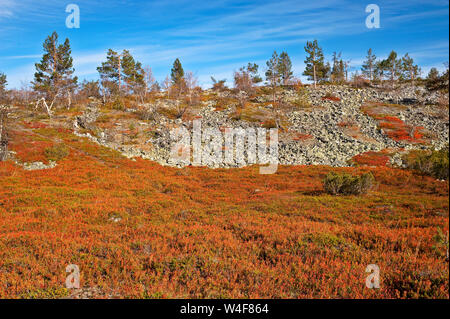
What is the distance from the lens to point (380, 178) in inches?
543

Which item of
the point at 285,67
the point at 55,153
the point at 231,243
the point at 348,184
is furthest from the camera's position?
the point at 285,67

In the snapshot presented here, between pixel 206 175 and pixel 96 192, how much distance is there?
10.8 meters

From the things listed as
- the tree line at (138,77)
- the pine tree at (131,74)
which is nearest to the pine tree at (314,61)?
the tree line at (138,77)

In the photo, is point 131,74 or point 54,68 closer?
point 54,68

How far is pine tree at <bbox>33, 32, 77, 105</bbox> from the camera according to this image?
52.4m

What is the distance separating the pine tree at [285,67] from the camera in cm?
8425

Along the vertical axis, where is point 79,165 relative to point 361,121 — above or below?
below

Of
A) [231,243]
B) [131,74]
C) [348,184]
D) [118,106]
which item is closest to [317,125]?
[348,184]

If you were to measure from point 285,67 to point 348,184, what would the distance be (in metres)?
82.1

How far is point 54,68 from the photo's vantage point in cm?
5400

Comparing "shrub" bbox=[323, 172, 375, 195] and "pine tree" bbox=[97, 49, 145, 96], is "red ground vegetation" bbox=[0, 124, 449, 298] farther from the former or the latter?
"pine tree" bbox=[97, 49, 145, 96]

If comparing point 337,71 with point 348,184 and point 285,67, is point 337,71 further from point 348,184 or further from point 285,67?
Result: point 348,184

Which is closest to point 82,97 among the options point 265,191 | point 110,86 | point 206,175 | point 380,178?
point 110,86
